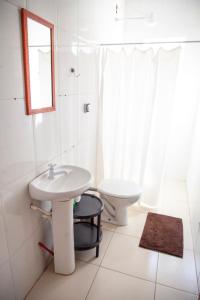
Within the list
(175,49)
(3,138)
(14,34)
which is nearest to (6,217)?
(3,138)

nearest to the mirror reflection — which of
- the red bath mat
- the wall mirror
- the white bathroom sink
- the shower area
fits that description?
the wall mirror

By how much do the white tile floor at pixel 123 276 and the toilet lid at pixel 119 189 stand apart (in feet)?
1.46

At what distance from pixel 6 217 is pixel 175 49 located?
79.9 inches

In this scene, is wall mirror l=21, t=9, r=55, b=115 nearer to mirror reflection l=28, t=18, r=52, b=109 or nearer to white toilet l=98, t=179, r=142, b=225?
mirror reflection l=28, t=18, r=52, b=109

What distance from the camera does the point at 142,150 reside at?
7.87 feet

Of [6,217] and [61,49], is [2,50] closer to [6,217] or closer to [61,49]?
[61,49]

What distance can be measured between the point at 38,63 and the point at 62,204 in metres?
0.95

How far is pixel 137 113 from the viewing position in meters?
2.31

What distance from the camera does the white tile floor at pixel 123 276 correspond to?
1.52 metres

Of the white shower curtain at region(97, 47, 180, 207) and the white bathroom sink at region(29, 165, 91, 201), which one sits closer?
the white bathroom sink at region(29, 165, 91, 201)

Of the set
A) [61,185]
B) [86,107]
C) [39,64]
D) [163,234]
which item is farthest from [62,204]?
[163,234]

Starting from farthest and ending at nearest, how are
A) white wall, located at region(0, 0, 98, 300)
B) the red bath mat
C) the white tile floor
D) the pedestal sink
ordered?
1. the red bath mat
2. the white tile floor
3. the pedestal sink
4. white wall, located at region(0, 0, 98, 300)

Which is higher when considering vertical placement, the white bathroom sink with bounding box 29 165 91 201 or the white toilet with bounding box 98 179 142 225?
the white bathroom sink with bounding box 29 165 91 201

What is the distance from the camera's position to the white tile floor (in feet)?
4.99
